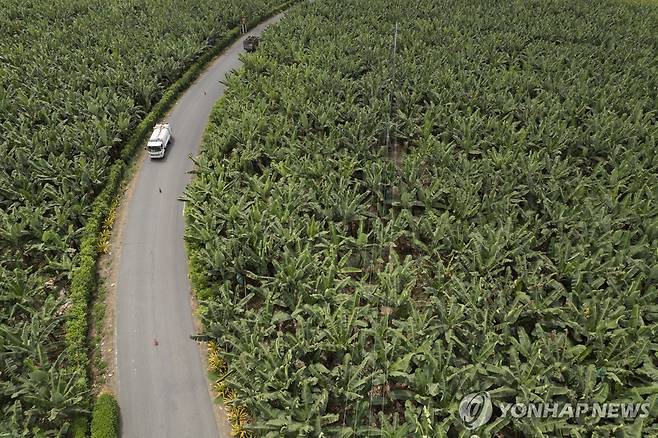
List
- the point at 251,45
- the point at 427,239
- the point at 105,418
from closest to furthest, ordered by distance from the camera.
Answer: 1. the point at 105,418
2. the point at 427,239
3. the point at 251,45

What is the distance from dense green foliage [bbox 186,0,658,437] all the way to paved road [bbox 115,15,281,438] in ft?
5.51

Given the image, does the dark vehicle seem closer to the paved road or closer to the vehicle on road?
the vehicle on road

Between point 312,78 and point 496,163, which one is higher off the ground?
point 312,78

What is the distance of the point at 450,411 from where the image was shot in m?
13.6

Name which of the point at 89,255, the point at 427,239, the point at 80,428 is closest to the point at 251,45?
the point at 89,255

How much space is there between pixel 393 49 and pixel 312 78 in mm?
9917

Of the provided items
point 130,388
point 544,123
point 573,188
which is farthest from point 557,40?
point 130,388

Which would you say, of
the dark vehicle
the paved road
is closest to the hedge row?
Result: the paved road

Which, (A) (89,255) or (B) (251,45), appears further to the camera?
(B) (251,45)

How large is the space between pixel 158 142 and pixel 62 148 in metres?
5.33

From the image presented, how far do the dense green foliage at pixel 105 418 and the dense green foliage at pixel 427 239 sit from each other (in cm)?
414

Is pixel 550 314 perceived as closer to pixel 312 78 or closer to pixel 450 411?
pixel 450 411

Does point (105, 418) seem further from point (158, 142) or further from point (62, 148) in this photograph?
point (158, 142)

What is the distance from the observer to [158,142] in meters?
28.1
